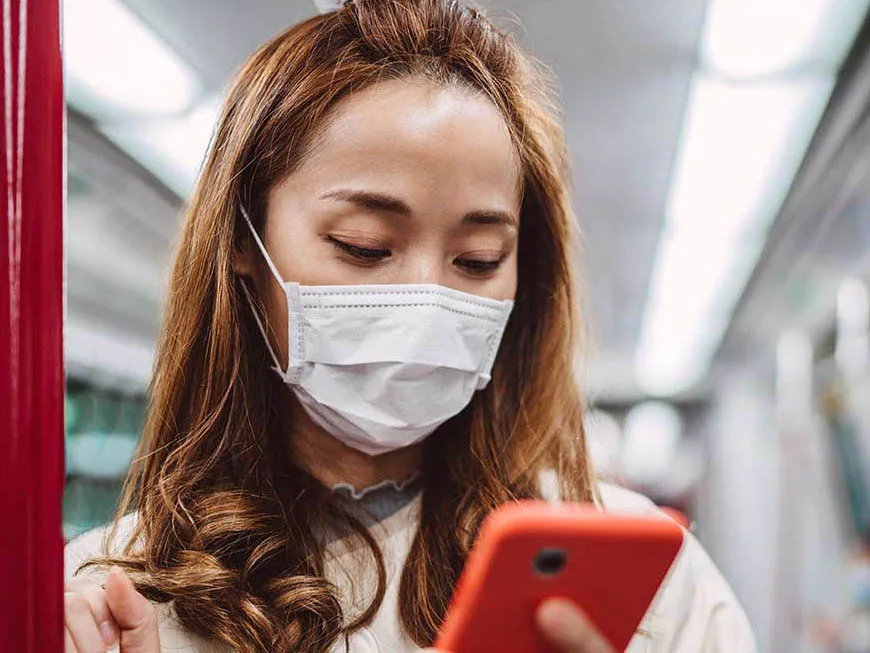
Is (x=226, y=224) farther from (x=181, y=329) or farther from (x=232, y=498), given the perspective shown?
(x=232, y=498)

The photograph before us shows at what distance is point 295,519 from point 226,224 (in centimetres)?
40

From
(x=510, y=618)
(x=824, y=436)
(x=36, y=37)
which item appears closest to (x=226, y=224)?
(x=36, y=37)

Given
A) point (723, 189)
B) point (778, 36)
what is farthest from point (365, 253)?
point (723, 189)

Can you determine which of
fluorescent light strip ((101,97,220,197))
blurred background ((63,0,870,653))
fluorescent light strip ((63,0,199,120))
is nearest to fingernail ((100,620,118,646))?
blurred background ((63,0,870,653))

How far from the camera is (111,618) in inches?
38.8

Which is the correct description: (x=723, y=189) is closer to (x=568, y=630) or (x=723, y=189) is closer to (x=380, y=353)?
(x=380, y=353)

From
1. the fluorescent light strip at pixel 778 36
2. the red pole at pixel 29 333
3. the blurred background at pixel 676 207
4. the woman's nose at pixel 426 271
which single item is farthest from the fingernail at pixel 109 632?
the fluorescent light strip at pixel 778 36

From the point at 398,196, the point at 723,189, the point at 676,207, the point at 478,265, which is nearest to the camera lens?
the point at 398,196

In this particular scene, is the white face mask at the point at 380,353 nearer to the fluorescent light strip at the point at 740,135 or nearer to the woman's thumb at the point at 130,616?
the woman's thumb at the point at 130,616

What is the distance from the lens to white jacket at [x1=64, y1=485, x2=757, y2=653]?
1.29 m

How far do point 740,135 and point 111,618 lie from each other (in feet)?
9.00

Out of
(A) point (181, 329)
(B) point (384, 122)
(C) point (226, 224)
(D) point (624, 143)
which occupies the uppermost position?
(D) point (624, 143)

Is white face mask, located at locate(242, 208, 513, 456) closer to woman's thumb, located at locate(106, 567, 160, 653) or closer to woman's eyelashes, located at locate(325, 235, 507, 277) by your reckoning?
woman's eyelashes, located at locate(325, 235, 507, 277)

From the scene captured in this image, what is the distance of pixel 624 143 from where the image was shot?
10.5ft
